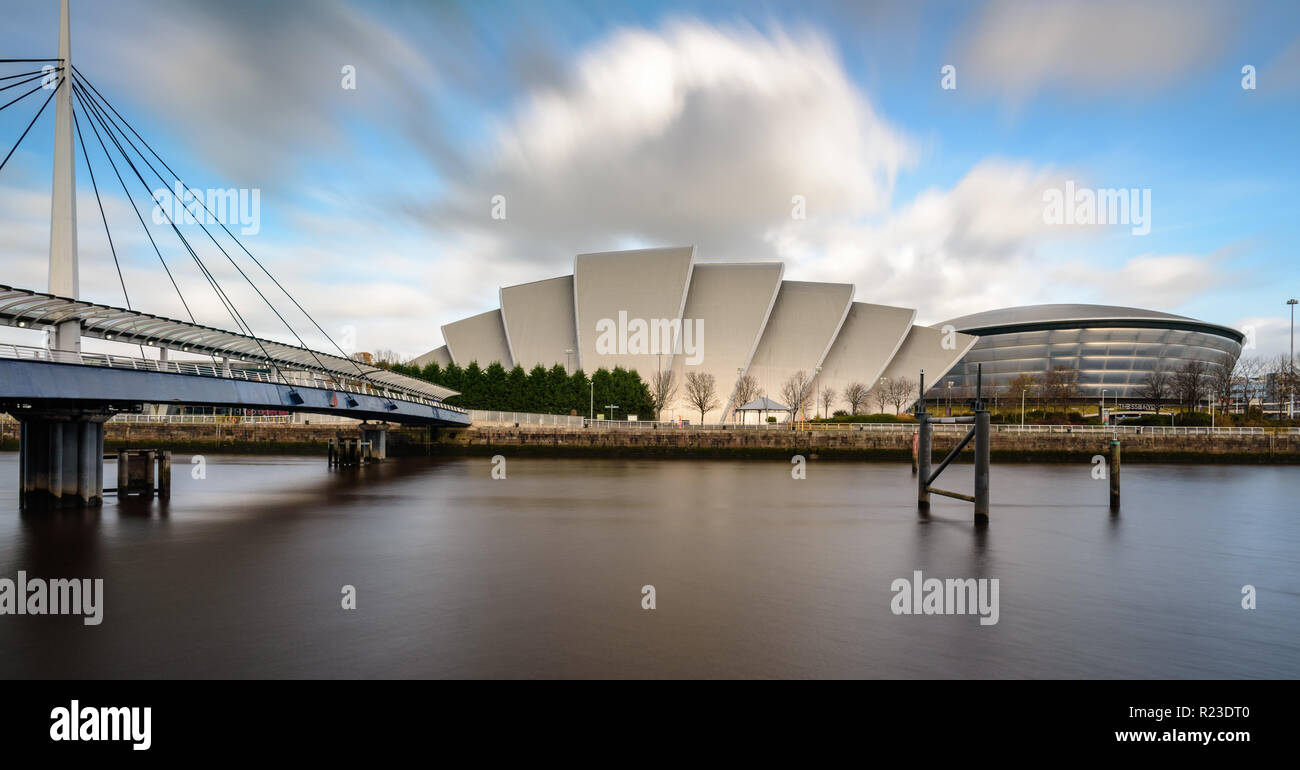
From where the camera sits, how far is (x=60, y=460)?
17.5m

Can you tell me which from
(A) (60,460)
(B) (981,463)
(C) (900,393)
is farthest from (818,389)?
(A) (60,460)

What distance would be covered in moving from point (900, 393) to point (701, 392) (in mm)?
Result: 19086

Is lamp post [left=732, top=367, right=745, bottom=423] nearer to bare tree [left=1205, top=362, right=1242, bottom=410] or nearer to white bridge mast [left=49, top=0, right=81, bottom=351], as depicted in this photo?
bare tree [left=1205, top=362, right=1242, bottom=410]

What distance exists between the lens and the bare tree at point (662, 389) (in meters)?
66.1

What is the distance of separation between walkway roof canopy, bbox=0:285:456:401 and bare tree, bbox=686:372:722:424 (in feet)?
138

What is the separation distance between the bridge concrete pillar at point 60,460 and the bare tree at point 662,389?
4837cm

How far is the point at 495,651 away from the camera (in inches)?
305

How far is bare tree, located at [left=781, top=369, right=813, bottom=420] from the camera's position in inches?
2596

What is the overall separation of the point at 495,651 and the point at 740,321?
67.7 metres

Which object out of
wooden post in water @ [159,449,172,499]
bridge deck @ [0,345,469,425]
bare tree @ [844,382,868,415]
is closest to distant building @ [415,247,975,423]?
bare tree @ [844,382,868,415]

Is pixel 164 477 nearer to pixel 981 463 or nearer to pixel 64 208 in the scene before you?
pixel 64 208

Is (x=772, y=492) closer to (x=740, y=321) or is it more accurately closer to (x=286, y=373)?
(x=286, y=373)

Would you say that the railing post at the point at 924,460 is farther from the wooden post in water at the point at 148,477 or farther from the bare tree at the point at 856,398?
the bare tree at the point at 856,398
